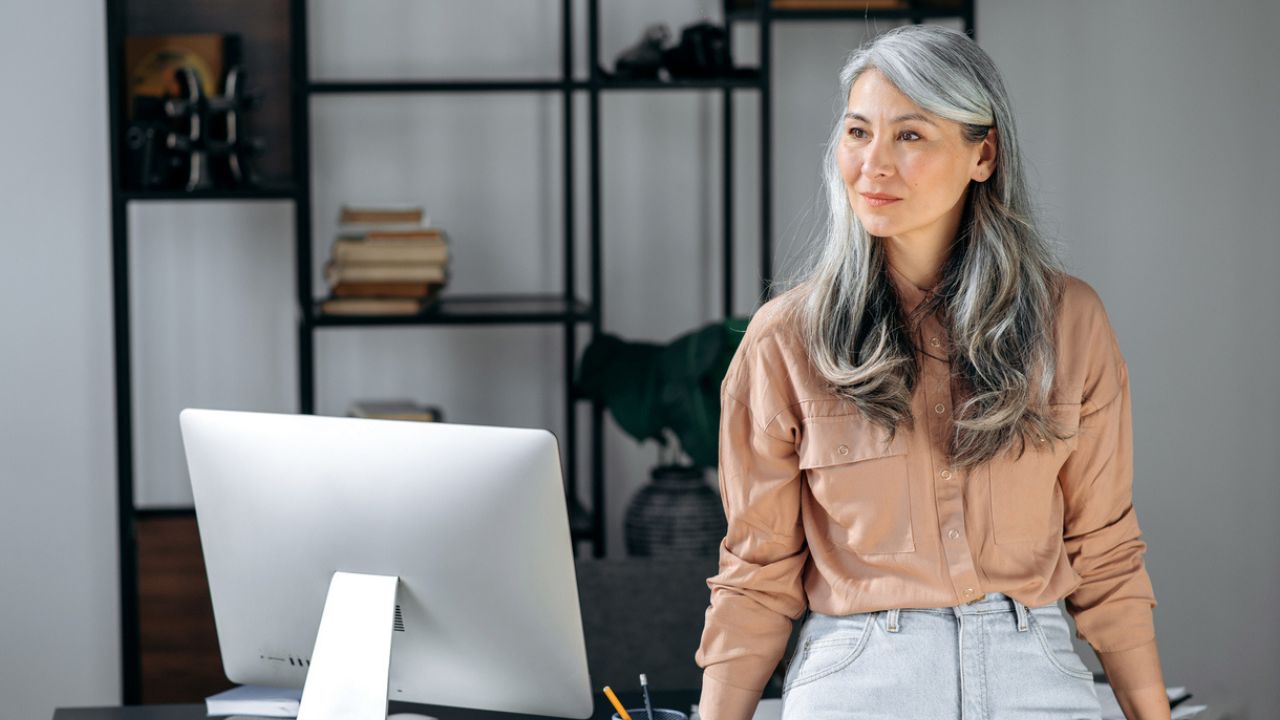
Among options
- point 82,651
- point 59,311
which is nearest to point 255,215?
point 59,311

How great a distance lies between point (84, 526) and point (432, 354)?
0.90 metres

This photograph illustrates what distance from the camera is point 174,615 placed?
3027mm

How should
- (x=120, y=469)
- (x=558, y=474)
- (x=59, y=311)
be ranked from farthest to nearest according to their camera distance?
(x=59, y=311), (x=120, y=469), (x=558, y=474)

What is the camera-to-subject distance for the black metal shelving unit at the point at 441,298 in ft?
9.39

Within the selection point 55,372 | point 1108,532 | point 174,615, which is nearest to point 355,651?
point 1108,532

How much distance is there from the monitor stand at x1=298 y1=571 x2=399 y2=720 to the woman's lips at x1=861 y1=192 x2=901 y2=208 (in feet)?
2.09

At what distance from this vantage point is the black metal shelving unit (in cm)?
286

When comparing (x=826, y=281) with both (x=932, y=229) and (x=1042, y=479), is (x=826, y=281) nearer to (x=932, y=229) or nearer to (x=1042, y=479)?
(x=932, y=229)

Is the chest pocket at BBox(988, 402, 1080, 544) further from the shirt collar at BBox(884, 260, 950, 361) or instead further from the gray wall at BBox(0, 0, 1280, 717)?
the gray wall at BBox(0, 0, 1280, 717)

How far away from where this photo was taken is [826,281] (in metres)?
1.59

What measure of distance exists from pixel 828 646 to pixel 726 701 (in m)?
0.14

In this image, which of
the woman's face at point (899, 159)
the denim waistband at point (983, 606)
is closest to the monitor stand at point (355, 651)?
the denim waistband at point (983, 606)

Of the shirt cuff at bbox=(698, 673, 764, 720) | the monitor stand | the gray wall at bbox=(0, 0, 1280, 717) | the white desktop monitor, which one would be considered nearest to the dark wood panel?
the gray wall at bbox=(0, 0, 1280, 717)

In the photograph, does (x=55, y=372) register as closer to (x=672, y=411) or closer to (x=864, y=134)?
(x=672, y=411)
